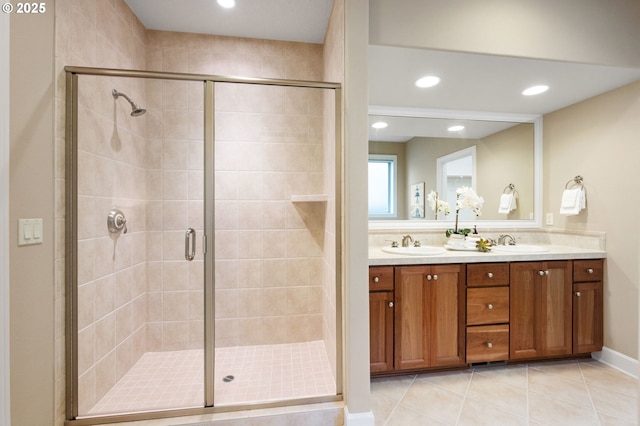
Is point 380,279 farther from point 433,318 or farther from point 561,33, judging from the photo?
point 561,33

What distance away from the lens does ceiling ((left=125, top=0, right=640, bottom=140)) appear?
1.94m

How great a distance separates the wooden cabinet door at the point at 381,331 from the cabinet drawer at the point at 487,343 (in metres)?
0.63

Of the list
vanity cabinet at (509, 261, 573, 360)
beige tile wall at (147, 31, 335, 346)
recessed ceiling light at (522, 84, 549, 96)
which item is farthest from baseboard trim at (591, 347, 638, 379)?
beige tile wall at (147, 31, 335, 346)

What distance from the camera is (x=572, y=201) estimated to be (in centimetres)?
255

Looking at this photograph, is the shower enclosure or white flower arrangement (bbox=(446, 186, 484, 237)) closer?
the shower enclosure

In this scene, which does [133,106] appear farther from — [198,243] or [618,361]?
[618,361]

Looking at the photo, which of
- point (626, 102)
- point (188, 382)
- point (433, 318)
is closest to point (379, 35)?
point (433, 318)

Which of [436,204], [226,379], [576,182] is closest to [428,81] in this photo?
[436,204]

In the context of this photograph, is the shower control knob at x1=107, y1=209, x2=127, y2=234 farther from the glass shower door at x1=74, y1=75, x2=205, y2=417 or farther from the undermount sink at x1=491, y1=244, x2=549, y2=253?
the undermount sink at x1=491, y1=244, x2=549, y2=253

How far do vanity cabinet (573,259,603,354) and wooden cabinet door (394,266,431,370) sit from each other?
1.26m

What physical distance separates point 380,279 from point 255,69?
78.8 inches

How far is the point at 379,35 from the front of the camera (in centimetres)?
170

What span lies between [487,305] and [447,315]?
0.33m

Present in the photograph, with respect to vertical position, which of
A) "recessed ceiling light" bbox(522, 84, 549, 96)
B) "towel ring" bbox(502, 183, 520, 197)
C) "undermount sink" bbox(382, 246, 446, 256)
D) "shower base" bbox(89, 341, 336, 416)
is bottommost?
"shower base" bbox(89, 341, 336, 416)
